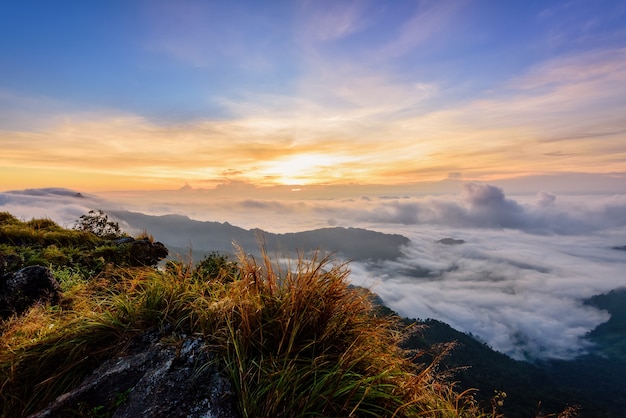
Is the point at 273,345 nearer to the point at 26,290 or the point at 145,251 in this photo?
the point at 26,290

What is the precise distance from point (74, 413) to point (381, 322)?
3.17 metres


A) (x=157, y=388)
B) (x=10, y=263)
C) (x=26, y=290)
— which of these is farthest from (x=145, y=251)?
(x=157, y=388)

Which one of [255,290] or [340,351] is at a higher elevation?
[255,290]

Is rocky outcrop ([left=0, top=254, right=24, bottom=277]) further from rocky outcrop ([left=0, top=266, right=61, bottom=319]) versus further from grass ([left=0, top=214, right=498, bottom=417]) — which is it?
grass ([left=0, top=214, right=498, bottom=417])

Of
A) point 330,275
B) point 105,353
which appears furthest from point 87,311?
point 330,275

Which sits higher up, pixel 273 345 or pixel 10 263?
pixel 273 345

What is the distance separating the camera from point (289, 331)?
357 cm

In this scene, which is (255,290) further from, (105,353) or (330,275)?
(105,353)

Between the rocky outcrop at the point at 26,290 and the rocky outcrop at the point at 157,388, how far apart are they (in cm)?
347

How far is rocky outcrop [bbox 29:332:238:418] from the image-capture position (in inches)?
116

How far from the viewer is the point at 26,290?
6121 mm

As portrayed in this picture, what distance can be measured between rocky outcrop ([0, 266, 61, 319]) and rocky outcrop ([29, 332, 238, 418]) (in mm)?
3466

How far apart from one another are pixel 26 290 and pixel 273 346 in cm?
525

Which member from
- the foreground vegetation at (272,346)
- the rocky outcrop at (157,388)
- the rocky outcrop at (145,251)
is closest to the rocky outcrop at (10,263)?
the rocky outcrop at (145,251)
